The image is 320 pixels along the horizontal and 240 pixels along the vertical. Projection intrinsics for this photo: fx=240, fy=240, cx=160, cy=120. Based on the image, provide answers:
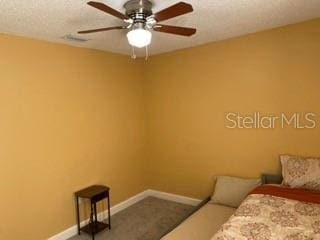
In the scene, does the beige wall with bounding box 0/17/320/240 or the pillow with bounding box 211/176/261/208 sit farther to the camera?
the pillow with bounding box 211/176/261/208

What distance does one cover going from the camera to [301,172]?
8.55ft

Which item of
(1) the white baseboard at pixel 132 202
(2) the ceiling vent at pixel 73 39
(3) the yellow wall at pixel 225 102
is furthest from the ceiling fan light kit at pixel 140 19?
(1) the white baseboard at pixel 132 202

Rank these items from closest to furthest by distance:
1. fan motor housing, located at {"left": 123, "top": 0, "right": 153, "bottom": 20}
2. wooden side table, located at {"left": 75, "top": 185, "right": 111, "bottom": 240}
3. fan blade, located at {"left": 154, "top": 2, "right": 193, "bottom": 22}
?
fan blade, located at {"left": 154, "top": 2, "right": 193, "bottom": 22}
fan motor housing, located at {"left": 123, "top": 0, "right": 153, "bottom": 20}
wooden side table, located at {"left": 75, "top": 185, "right": 111, "bottom": 240}

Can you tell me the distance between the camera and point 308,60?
2.72 meters

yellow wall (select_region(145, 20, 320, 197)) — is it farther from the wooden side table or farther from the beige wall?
the wooden side table

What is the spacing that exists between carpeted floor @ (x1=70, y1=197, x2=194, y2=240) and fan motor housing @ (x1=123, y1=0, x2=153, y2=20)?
2.29 m

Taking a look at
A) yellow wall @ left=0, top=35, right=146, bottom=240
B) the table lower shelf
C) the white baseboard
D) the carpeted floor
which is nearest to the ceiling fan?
yellow wall @ left=0, top=35, right=146, bottom=240

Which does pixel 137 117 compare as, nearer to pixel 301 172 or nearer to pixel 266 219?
pixel 301 172

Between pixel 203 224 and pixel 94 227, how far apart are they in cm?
141

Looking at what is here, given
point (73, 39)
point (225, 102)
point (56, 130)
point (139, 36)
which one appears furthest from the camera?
point (225, 102)

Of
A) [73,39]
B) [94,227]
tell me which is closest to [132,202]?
[94,227]

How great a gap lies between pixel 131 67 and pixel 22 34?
171cm

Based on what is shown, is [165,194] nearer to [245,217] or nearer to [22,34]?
[245,217]

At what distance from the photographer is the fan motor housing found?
188cm
